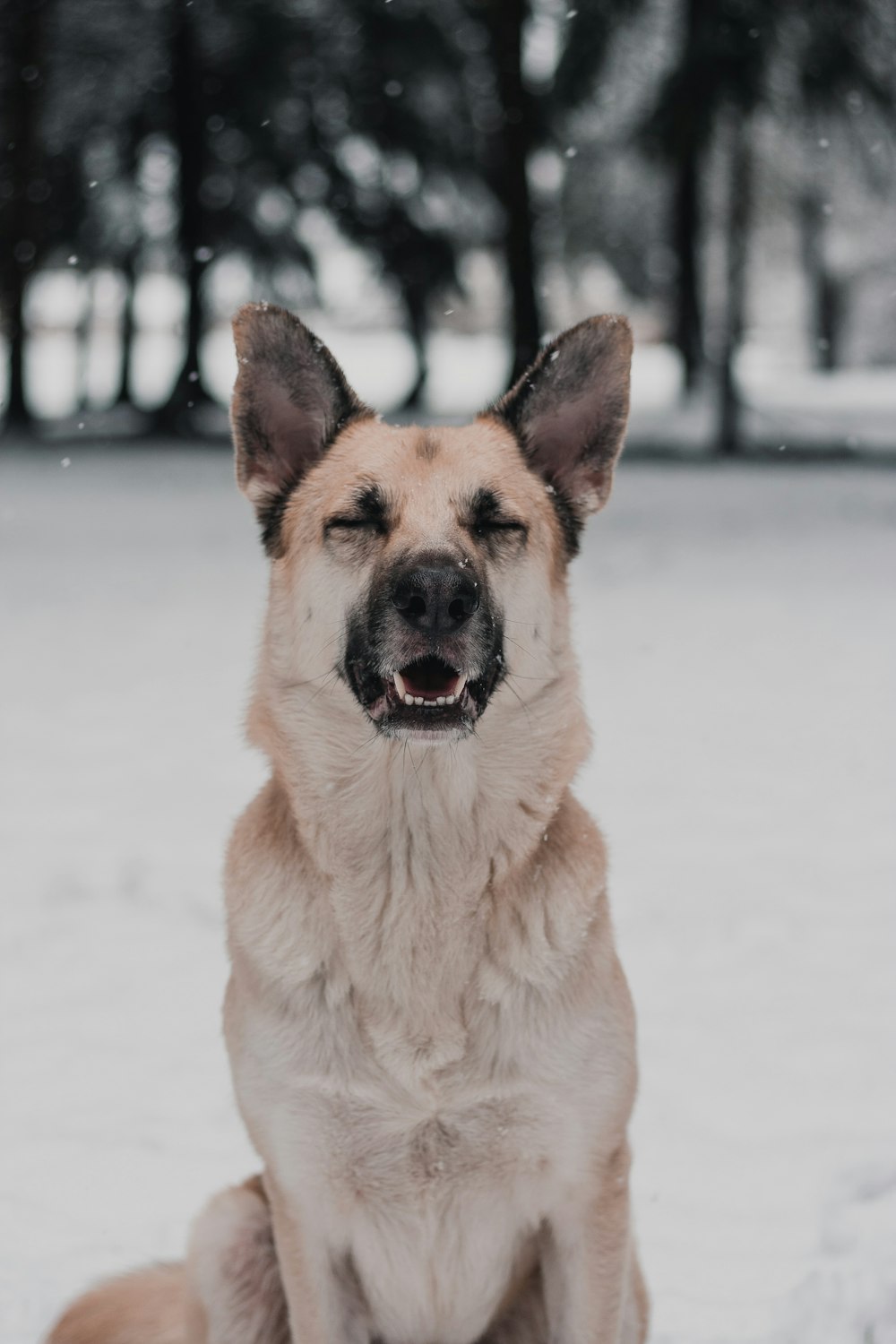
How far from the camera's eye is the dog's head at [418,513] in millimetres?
2547

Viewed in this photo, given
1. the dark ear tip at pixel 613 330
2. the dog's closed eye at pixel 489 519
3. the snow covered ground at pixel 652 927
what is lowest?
the snow covered ground at pixel 652 927

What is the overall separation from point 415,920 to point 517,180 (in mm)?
13895

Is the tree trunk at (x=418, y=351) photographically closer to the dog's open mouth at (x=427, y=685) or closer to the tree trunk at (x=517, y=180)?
the tree trunk at (x=517, y=180)

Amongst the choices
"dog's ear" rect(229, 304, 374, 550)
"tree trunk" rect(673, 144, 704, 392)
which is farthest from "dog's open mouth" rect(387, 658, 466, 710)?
"tree trunk" rect(673, 144, 704, 392)

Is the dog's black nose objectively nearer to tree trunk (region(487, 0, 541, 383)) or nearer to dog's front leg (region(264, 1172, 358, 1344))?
dog's front leg (region(264, 1172, 358, 1344))

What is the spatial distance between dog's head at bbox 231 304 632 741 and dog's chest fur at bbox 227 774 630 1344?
37cm

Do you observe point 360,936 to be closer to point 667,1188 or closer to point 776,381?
point 667,1188

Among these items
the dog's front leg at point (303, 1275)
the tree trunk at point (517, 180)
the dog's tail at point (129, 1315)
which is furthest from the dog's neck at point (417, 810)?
the tree trunk at point (517, 180)

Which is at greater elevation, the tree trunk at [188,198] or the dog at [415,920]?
the tree trunk at [188,198]

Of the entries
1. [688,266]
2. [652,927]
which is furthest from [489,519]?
[688,266]

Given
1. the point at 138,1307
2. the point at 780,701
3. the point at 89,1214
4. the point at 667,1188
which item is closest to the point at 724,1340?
the point at 667,1188

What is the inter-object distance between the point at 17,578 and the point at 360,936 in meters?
9.40

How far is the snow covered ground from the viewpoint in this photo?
340 centimetres

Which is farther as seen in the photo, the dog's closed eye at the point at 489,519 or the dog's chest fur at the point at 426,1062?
the dog's closed eye at the point at 489,519
